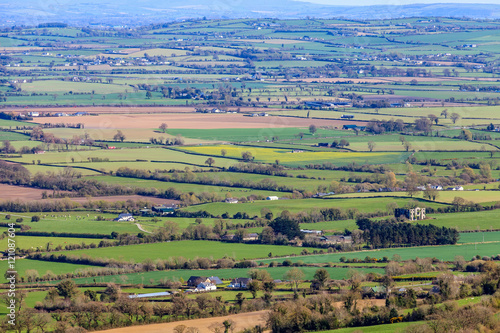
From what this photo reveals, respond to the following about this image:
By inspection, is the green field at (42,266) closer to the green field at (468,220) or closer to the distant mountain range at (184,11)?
the green field at (468,220)

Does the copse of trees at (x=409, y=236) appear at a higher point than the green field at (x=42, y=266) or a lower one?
higher

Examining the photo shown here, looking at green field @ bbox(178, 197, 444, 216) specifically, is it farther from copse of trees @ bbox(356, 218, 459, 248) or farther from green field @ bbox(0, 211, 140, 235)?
copse of trees @ bbox(356, 218, 459, 248)

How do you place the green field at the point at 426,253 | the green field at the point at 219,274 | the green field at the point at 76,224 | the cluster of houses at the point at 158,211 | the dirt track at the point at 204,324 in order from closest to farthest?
the dirt track at the point at 204,324, the green field at the point at 219,274, the green field at the point at 426,253, the green field at the point at 76,224, the cluster of houses at the point at 158,211

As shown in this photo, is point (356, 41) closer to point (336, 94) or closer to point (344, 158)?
point (336, 94)

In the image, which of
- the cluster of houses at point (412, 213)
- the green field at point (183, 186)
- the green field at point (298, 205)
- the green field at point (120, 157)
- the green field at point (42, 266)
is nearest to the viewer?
the green field at point (42, 266)

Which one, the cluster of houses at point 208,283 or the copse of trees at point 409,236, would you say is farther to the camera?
the copse of trees at point 409,236

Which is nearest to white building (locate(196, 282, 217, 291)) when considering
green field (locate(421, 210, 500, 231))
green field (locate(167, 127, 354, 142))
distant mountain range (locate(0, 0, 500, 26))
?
green field (locate(421, 210, 500, 231))

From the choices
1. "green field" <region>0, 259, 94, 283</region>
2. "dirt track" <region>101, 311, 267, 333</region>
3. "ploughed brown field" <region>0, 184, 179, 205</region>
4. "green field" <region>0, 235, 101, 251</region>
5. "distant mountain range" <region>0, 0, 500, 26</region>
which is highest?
"distant mountain range" <region>0, 0, 500, 26</region>

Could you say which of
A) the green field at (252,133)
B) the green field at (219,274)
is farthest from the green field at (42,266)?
the green field at (252,133)

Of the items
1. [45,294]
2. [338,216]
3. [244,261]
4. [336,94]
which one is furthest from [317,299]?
[336,94]
